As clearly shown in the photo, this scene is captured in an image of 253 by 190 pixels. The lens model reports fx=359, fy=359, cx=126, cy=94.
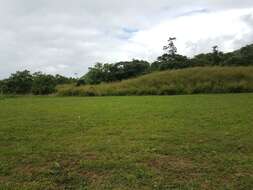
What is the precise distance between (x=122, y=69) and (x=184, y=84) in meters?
16.4

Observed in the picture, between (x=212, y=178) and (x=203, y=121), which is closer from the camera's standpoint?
(x=212, y=178)

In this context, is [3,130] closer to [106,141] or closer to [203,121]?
[106,141]

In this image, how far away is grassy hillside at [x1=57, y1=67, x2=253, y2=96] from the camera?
29.8 meters

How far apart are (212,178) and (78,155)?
2.26m

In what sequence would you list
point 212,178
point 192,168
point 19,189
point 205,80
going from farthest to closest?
point 205,80, point 192,168, point 212,178, point 19,189

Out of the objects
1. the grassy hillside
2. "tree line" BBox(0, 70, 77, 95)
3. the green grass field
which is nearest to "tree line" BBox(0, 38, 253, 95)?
"tree line" BBox(0, 70, 77, 95)

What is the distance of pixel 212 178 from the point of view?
14.9ft

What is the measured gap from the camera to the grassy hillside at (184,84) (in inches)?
1171


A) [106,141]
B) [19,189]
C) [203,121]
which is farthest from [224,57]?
[19,189]

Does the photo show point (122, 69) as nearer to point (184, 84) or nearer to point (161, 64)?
point (161, 64)

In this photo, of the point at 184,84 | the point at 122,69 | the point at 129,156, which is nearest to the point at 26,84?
the point at 122,69

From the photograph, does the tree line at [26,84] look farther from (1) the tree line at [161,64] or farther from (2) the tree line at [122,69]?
(1) the tree line at [161,64]

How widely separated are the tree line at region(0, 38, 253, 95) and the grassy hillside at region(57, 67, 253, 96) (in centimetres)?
828

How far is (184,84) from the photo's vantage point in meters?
32.0
